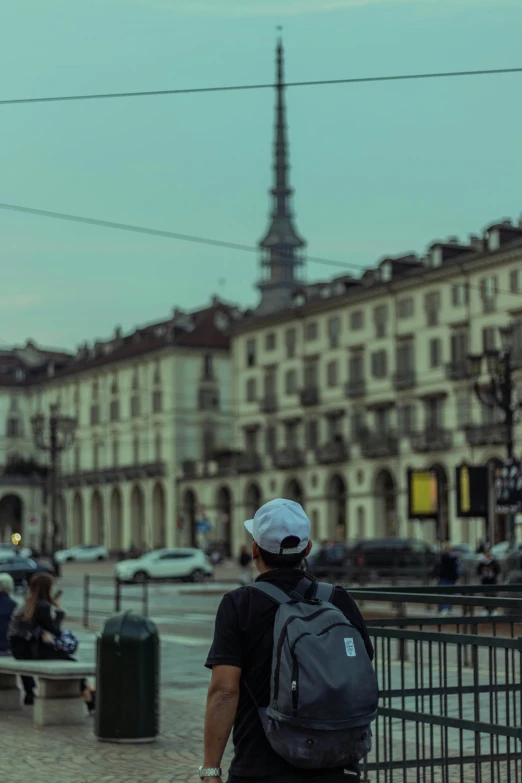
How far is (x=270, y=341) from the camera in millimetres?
94750

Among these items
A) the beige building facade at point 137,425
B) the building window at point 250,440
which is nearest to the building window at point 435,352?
the building window at point 250,440

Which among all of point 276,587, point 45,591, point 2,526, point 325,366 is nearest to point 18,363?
point 2,526

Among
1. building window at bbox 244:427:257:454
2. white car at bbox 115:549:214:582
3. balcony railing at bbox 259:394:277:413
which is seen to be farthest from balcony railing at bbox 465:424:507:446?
building window at bbox 244:427:257:454

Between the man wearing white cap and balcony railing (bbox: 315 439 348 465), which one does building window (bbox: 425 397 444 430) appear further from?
the man wearing white cap

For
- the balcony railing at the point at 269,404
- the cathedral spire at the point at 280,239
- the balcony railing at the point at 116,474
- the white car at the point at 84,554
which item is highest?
the cathedral spire at the point at 280,239

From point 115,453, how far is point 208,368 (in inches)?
480

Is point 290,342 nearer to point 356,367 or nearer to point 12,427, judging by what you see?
point 356,367

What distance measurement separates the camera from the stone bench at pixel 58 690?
1331cm

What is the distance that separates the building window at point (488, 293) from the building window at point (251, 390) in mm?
24510

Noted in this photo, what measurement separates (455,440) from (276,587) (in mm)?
73639

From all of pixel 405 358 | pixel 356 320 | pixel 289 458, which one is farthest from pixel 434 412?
pixel 289 458

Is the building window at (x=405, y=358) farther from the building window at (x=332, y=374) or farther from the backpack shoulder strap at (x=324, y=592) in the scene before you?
the backpack shoulder strap at (x=324, y=592)

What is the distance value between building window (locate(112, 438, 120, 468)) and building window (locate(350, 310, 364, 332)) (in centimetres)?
3358

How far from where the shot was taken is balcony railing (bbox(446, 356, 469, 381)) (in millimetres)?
76812
